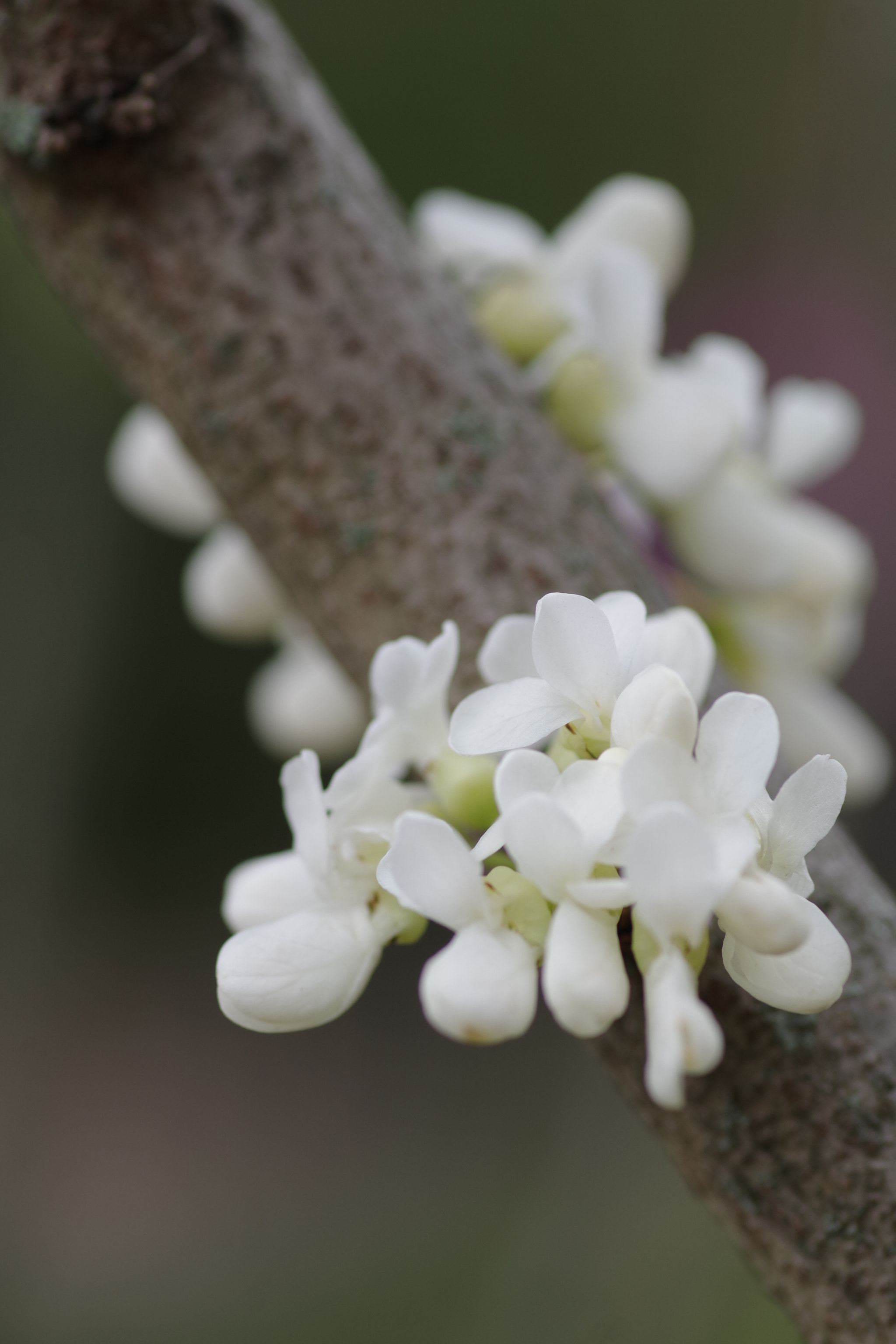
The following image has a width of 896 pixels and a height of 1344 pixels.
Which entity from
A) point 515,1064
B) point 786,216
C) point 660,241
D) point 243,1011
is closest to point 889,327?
point 786,216

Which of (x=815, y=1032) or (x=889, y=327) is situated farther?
(x=889, y=327)

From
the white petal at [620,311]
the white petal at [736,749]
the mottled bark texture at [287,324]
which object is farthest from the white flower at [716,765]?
the white petal at [620,311]

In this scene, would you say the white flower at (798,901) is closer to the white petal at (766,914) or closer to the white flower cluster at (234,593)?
the white petal at (766,914)

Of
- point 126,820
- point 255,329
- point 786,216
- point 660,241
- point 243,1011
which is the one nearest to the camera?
point 243,1011

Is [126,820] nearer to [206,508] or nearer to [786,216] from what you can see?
[206,508]

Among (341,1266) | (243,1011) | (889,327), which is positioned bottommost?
(341,1266)

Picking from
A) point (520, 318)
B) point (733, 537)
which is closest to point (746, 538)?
point (733, 537)

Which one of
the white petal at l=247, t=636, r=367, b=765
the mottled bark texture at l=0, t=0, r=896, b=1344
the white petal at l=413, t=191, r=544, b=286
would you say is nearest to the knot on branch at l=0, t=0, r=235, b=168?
the mottled bark texture at l=0, t=0, r=896, b=1344
